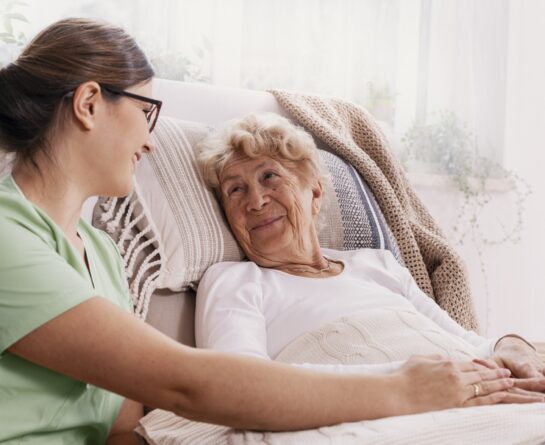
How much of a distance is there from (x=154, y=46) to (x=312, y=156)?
51.9 inches

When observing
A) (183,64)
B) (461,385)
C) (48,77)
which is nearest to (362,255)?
(461,385)

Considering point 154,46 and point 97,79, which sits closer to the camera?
point 97,79

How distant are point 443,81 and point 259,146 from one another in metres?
2.09

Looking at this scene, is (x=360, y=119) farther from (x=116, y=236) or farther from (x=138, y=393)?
(x=138, y=393)

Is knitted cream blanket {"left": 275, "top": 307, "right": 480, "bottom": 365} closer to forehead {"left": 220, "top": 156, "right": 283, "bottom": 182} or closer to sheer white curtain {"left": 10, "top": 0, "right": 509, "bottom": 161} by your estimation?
forehead {"left": 220, "top": 156, "right": 283, "bottom": 182}

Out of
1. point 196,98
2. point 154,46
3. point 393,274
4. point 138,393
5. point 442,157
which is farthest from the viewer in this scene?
point 442,157

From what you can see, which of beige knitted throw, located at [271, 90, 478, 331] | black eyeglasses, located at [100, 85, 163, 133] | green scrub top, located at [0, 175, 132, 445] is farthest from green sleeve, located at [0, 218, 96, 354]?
beige knitted throw, located at [271, 90, 478, 331]

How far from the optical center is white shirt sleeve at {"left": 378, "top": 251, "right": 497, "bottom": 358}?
1696mm

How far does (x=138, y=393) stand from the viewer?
949 mm

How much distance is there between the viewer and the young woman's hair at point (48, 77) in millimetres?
1125

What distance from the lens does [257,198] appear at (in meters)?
1.71

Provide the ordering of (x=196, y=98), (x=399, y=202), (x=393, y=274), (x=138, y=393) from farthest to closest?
(x=399, y=202) → (x=196, y=98) → (x=393, y=274) → (x=138, y=393)

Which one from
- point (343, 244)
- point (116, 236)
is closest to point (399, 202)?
point (343, 244)

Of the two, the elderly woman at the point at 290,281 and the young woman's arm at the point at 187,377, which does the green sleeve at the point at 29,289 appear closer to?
the young woman's arm at the point at 187,377
